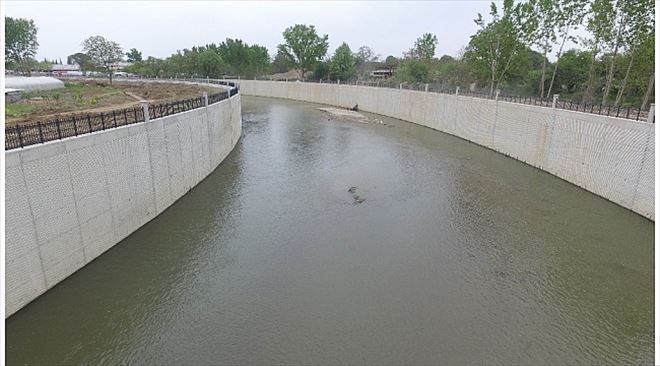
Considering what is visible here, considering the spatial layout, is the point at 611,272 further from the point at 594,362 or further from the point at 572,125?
the point at 572,125

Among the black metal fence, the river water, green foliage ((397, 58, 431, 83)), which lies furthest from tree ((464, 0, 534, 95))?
the black metal fence

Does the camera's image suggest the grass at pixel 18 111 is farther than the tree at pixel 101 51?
No

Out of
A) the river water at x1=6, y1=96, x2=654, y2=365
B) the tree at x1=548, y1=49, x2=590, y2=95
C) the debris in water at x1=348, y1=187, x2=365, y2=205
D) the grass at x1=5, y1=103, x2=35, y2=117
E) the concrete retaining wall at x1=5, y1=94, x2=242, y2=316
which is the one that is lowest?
the river water at x1=6, y1=96, x2=654, y2=365

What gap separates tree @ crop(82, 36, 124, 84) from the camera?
4825 cm

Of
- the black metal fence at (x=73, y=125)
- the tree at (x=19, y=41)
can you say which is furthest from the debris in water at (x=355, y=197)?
the tree at (x=19, y=41)

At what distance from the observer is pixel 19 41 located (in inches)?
2771

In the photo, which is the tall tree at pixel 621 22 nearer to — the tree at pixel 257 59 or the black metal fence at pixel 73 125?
the black metal fence at pixel 73 125

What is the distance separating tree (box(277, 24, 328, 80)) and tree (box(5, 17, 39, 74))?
149 feet

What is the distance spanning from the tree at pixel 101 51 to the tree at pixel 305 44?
1120 inches

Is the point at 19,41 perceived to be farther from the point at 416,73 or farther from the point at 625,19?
the point at 625,19

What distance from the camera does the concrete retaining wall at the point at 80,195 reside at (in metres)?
7.62

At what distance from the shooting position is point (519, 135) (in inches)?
858

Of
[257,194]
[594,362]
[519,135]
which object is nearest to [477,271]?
[594,362]

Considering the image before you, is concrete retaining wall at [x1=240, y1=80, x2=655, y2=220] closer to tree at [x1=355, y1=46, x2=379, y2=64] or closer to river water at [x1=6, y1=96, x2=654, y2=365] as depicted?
river water at [x1=6, y1=96, x2=654, y2=365]
